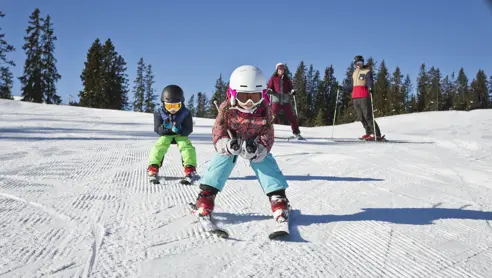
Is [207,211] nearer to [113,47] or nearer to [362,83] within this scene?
[362,83]

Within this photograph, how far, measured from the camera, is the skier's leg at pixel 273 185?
300 cm

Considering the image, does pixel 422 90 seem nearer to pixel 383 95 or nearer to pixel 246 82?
pixel 383 95

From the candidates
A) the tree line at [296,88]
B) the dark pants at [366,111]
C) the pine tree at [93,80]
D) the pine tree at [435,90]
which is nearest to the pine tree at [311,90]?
the tree line at [296,88]

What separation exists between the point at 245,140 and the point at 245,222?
28.9 inches

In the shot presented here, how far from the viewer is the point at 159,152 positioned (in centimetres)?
506

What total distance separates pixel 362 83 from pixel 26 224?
10.0 m

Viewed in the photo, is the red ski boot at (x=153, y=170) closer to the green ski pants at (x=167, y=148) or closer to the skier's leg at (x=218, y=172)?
the green ski pants at (x=167, y=148)

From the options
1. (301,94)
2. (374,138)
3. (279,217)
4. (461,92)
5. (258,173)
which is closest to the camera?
(279,217)


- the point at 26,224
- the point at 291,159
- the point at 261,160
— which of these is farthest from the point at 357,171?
the point at 26,224

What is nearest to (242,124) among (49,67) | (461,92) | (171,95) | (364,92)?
(171,95)

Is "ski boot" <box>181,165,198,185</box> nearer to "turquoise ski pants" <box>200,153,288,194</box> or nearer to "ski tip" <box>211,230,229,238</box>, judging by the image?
"turquoise ski pants" <box>200,153,288,194</box>

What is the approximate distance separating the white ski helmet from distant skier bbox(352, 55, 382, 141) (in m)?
8.30

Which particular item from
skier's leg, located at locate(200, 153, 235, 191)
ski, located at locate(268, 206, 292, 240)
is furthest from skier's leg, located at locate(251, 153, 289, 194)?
ski, located at locate(268, 206, 292, 240)

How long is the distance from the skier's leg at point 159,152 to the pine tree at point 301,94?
216ft
